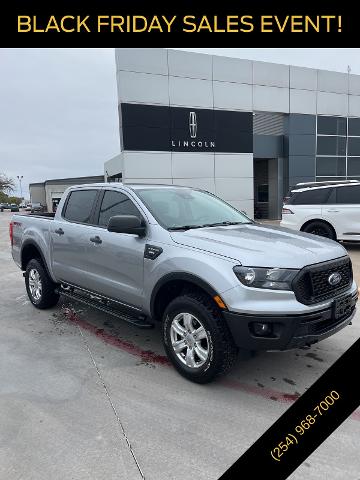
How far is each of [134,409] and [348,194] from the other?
8.35 meters

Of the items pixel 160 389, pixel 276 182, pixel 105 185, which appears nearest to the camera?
pixel 160 389

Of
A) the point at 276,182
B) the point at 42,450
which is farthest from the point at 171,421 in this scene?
the point at 276,182

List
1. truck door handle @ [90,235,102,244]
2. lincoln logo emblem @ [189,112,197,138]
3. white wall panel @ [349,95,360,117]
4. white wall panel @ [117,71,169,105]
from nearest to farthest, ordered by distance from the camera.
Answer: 1. truck door handle @ [90,235,102,244]
2. white wall panel @ [117,71,169,105]
3. lincoln logo emblem @ [189,112,197,138]
4. white wall panel @ [349,95,360,117]

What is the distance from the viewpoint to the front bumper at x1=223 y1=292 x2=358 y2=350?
2822mm

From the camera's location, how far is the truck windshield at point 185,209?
12.6ft

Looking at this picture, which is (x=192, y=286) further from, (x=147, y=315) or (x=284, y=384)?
(x=284, y=384)

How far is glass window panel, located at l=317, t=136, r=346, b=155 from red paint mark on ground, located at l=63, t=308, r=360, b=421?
18583 millimetres

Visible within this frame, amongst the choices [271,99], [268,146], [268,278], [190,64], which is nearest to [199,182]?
[268,146]

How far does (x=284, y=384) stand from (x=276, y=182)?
60.7 feet

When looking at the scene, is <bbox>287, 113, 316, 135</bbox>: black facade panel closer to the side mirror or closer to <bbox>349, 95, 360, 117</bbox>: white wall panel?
<bbox>349, 95, 360, 117</bbox>: white wall panel

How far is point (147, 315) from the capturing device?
3.72 m

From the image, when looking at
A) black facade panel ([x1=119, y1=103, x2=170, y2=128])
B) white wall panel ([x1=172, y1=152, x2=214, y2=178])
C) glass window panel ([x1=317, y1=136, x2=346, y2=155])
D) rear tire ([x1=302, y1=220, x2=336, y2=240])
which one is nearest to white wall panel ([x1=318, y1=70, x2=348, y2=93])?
glass window panel ([x1=317, y1=136, x2=346, y2=155])

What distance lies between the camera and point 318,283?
3033 mm

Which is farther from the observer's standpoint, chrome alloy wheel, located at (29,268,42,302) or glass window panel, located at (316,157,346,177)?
glass window panel, located at (316,157,346,177)
